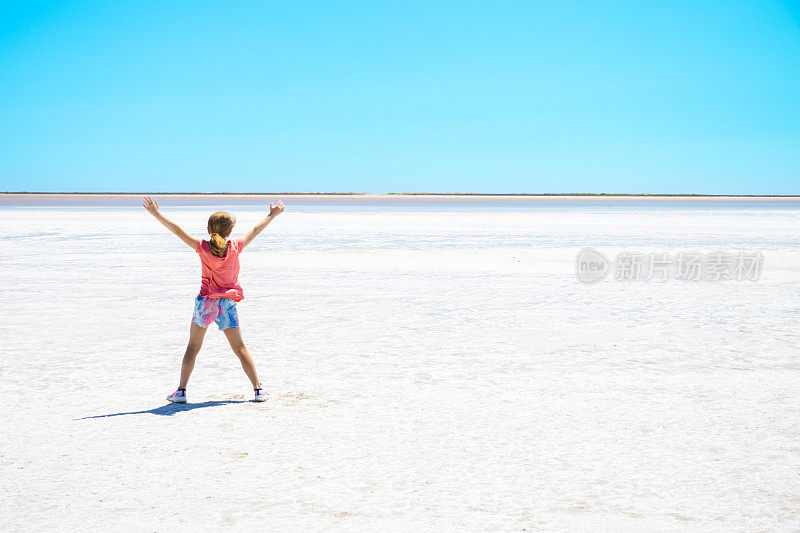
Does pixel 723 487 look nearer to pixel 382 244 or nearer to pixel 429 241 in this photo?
pixel 382 244

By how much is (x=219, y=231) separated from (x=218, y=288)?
0.38 metres

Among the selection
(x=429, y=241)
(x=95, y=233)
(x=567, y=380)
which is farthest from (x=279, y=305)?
(x=95, y=233)

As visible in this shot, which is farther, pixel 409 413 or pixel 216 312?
pixel 216 312

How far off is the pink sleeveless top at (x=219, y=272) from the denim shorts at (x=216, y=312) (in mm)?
53

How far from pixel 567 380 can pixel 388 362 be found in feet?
4.73

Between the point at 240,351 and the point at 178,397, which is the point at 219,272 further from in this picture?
the point at 178,397

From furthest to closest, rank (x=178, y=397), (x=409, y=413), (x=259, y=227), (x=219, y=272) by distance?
(x=259, y=227), (x=178, y=397), (x=219, y=272), (x=409, y=413)

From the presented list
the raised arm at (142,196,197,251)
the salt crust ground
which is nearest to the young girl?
the raised arm at (142,196,197,251)

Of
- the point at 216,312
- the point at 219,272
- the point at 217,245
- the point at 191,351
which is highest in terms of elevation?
the point at 217,245

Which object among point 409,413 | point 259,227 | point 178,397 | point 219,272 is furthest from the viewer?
point 259,227

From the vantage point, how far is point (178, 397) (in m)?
4.91

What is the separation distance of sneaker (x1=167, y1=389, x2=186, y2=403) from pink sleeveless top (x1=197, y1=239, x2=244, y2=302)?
0.68 m

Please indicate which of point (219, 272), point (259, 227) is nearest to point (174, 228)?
point (219, 272)

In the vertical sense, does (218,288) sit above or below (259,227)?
below
